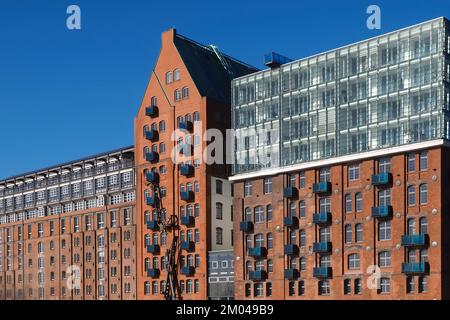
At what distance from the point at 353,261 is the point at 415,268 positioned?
8.44 meters

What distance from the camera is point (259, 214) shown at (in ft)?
301

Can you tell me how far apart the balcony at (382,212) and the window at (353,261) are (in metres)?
5.70

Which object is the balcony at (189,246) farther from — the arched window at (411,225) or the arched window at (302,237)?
the arched window at (411,225)

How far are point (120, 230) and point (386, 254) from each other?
4853 cm

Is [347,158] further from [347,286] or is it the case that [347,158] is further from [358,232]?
[347,286]

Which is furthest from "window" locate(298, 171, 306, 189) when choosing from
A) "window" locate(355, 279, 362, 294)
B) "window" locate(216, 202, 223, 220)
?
"window" locate(216, 202, 223, 220)

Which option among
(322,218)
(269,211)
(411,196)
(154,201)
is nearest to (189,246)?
(154,201)

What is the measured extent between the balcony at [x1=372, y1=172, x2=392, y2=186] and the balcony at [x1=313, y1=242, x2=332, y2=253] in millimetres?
9659

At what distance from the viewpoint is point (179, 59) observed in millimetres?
102500

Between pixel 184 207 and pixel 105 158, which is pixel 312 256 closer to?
pixel 184 207

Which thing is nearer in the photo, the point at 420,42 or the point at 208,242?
the point at 420,42

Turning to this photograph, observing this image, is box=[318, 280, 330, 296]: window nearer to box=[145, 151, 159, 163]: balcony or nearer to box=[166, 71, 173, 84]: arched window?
box=[145, 151, 159, 163]: balcony

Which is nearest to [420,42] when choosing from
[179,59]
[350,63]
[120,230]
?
[350,63]

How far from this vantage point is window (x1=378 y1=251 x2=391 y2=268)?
256ft
